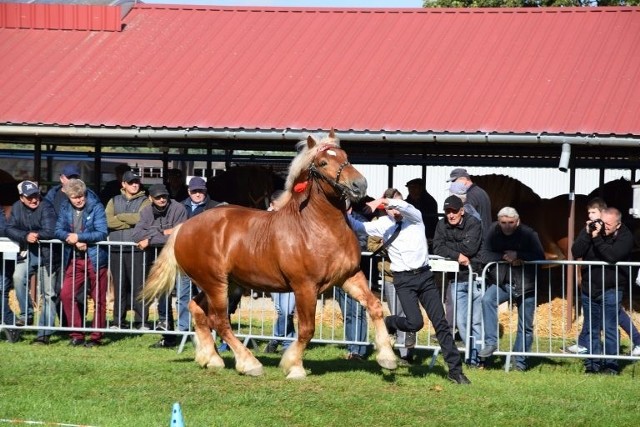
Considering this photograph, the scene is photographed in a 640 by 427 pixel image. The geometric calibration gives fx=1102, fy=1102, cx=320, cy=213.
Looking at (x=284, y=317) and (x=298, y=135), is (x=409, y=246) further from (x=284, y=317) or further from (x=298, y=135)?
(x=298, y=135)

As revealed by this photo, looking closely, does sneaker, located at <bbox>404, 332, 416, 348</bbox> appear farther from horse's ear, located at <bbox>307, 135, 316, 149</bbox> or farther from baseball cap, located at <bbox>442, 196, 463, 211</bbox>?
horse's ear, located at <bbox>307, 135, 316, 149</bbox>

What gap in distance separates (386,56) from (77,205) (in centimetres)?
671

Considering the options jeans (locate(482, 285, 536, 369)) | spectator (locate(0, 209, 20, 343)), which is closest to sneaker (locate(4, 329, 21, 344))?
spectator (locate(0, 209, 20, 343))

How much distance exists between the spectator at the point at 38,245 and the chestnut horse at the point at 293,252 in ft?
8.75

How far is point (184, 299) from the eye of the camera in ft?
41.6

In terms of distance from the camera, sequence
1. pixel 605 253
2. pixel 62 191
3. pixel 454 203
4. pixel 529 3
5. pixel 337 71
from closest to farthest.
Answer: pixel 454 203
pixel 605 253
pixel 62 191
pixel 337 71
pixel 529 3

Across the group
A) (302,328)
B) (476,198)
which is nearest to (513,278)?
(476,198)

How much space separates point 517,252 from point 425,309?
6.51 ft

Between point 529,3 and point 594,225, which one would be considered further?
point 529,3

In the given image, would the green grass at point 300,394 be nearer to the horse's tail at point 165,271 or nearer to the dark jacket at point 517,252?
the horse's tail at point 165,271

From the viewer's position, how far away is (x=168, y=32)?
62.0 feet

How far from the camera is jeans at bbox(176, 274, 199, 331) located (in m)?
12.4

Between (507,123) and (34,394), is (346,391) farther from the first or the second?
(507,123)

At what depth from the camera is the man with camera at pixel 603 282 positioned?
1121 cm
